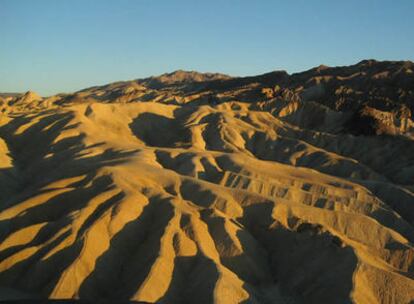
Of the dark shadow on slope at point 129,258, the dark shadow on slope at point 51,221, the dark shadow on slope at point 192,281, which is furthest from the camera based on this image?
the dark shadow on slope at point 51,221

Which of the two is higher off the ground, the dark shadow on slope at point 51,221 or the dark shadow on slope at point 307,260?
the dark shadow on slope at point 51,221

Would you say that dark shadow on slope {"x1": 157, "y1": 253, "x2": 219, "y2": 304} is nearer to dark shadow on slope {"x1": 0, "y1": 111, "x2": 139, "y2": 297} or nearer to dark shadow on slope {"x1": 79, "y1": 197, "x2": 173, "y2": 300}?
dark shadow on slope {"x1": 79, "y1": 197, "x2": 173, "y2": 300}

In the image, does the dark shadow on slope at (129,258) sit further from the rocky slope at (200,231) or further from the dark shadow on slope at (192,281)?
the dark shadow on slope at (192,281)

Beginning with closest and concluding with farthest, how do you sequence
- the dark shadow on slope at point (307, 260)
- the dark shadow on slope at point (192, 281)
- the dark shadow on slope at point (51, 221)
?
1. the dark shadow on slope at point (192, 281)
2. the dark shadow on slope at point (307, 260)
3. the dark shadow on slope at point (51, 221)

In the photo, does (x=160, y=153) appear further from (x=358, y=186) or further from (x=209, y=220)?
(x=209, y=220)

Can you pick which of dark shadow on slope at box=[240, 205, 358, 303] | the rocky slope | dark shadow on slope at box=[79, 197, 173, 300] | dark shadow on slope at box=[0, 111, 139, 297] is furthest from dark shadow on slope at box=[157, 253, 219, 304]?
dark shadow on slope at box=[0, 111, 139, 297]

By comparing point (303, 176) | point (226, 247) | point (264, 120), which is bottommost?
point (264, 120)

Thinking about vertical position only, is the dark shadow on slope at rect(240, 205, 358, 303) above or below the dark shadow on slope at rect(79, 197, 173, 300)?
below

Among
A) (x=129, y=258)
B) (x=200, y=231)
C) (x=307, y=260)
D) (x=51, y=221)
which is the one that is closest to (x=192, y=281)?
(x=200, y=231)

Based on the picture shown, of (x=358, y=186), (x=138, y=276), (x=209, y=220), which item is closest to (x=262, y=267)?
(x=209, y=220)

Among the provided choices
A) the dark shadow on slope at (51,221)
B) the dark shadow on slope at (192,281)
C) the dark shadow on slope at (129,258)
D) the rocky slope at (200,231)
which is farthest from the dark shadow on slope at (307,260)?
the dark shadow on slope at (51,221)

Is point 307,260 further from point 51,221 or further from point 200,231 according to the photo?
point 51,221
